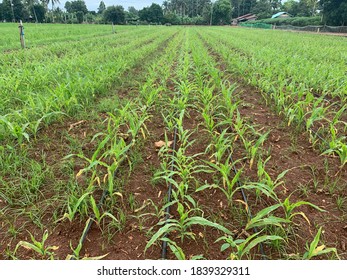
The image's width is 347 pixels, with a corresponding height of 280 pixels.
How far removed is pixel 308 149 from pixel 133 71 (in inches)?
181

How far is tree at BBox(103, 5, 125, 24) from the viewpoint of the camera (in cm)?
4516

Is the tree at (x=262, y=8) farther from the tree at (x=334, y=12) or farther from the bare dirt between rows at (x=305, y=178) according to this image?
the bare dirt between rows at (x=305, y=178)

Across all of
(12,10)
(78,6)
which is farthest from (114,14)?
(78,6)

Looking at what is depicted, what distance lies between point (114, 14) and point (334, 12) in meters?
34.0

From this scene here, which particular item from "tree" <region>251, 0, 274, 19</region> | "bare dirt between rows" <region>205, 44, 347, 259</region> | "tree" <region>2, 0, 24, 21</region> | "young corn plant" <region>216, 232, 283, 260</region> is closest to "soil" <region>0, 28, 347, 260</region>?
"bare dirt between rows" <region>205, 44, 347, 259</region>

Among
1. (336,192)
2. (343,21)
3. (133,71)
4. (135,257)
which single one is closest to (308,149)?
(336,192)

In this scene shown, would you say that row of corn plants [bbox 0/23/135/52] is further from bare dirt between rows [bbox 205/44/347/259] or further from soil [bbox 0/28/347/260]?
bare dirt between rows [bbox 205/44/347/259]

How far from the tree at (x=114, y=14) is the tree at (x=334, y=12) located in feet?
104

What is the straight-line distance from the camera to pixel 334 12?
3014 centimetres

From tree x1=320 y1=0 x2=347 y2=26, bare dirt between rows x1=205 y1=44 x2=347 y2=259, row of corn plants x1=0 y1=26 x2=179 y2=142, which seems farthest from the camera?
tree x1=320 y1=0 x2=347 y2=26

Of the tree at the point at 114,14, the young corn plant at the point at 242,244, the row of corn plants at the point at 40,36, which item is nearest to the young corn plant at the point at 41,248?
the young corn plant at the point at 242,244

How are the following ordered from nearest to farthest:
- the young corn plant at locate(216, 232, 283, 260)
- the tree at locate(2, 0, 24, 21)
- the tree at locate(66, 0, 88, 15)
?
1. the young corn plant at locate(216, 232, 283, 260)
2. the tree at locate(2, 0, 24, 21)
3. the tree at locate(66, 0, 88, 15)

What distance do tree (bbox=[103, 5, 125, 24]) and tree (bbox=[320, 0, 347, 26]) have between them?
104ft

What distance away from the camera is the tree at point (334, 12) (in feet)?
96.1
